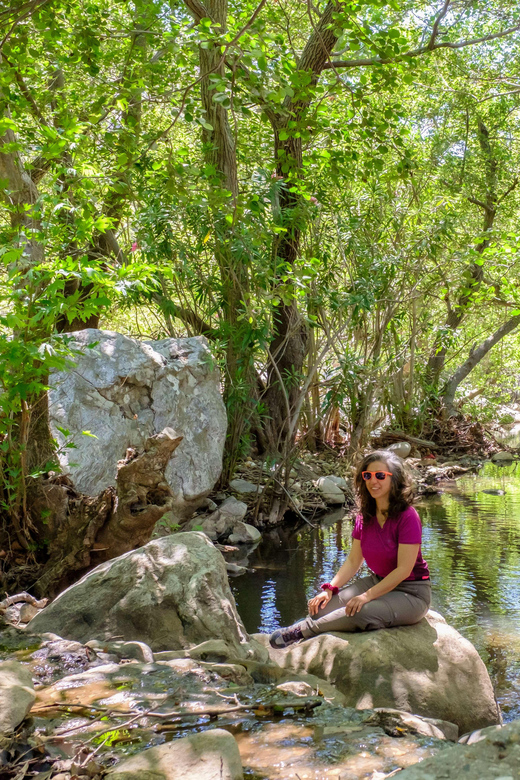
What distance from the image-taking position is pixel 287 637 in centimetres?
411

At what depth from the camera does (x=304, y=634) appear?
4.05m

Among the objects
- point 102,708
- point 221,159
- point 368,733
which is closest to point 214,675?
point 102,708

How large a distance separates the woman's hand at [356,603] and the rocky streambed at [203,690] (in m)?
0.16

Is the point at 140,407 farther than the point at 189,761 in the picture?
Yes

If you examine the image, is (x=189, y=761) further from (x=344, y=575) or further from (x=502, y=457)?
(x=502, y=457)

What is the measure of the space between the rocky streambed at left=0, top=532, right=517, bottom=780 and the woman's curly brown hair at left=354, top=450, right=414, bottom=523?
2.15 ft

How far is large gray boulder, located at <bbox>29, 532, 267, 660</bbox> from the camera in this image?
156 inches

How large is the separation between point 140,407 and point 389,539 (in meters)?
4.55

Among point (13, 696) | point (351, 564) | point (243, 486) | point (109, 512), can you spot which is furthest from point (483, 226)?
point (13, 696)

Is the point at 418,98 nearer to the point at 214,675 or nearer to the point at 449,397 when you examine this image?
the point at 449,397

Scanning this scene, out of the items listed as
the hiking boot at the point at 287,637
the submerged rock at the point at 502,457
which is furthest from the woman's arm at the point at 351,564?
the submerged rock at the point at 502,457

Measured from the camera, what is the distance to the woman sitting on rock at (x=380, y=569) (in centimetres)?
381

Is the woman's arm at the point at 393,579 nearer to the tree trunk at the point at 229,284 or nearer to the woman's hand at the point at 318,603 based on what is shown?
the woman's hand at the point at 318,603

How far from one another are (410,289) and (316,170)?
299cm
